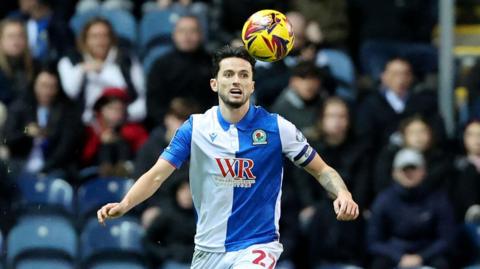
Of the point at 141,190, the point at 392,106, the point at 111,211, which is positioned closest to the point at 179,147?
the point at 141,190

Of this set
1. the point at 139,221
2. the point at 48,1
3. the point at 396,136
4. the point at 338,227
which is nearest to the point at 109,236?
the point at 139,221

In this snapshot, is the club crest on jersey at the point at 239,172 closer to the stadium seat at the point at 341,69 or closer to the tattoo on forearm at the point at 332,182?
the tattoo on forearm at the point at 332,182

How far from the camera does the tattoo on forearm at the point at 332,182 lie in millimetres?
8908

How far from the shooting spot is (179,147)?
9.11 meters

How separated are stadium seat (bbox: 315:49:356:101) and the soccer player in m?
5.27

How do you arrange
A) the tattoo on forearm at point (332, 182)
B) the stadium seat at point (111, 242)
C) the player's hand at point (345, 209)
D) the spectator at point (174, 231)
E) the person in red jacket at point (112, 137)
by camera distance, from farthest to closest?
the person in red jacket at point (112, 137), the stadium seat at point (111, 242), the spectator at point (174, 231), the tattoo on forearm at point (332, 182), the player's hand at point (345, 209)

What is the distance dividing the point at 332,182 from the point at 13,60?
20.0 feet

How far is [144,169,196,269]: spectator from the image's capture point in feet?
40.0

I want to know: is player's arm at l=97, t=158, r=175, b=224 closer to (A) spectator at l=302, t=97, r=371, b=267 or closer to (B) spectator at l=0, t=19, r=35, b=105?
(A) spectator at l=302, t=97, r=371, b=267

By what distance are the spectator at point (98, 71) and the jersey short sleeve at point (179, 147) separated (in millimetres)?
4822

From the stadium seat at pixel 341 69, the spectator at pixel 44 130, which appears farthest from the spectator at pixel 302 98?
the spectator at pixel 44 130

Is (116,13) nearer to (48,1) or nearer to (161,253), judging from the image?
(48,1)

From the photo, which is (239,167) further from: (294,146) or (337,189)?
(337,189)

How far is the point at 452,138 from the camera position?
13867 mm
